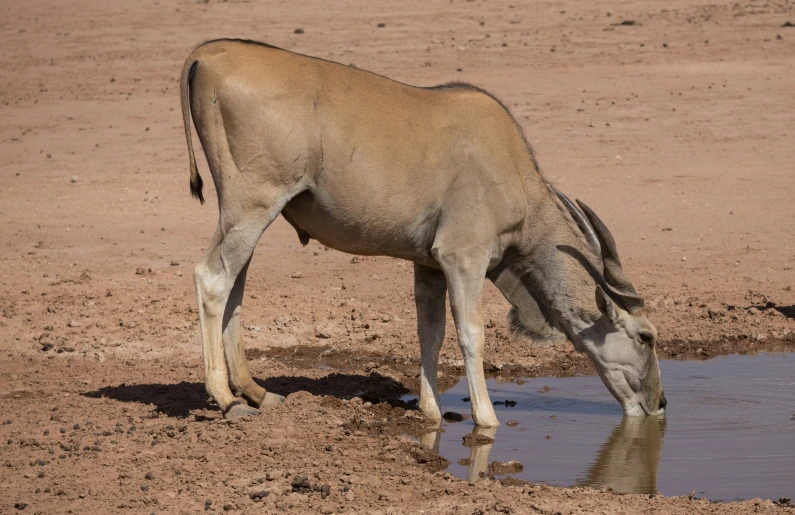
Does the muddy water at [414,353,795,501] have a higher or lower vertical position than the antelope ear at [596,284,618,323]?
lower

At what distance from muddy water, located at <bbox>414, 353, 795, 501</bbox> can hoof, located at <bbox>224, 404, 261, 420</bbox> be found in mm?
1161

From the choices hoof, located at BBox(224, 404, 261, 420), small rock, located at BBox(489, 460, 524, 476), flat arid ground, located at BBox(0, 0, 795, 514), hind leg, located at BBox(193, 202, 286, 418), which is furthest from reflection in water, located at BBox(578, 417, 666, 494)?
hind leg, located at BBox(193, 202, 286, 418)

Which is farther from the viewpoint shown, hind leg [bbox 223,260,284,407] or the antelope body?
hind leg [bbox 223,260,284,407]

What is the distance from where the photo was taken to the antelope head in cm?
845

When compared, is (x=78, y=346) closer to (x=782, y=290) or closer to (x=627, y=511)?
(x=627, y=511)

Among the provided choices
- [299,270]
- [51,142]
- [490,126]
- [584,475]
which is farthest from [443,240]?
[51,142]

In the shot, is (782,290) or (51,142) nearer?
(782,290)

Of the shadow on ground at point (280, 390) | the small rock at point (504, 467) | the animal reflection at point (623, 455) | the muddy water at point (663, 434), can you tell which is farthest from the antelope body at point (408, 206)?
the small rock at point (504, 467)

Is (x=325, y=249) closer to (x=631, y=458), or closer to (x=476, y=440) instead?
(x=476, y=440)

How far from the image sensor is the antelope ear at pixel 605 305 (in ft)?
27.2

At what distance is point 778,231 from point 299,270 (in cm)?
552

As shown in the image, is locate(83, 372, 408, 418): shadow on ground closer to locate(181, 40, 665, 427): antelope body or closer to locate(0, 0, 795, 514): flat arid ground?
locate(0, 0, 795, 514): flat arid ground

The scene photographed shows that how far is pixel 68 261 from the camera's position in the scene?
12656 millimetres

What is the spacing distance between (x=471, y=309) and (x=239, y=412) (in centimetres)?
169
